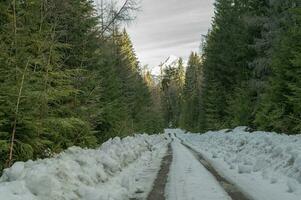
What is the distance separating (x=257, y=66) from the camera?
3122 centimetres

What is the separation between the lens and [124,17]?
75.7 feet

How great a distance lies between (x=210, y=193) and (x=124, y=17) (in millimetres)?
15795

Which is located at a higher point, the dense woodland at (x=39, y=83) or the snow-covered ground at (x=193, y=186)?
the dense woodland at (x=39, y=83)

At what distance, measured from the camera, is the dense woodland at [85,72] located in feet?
36.4

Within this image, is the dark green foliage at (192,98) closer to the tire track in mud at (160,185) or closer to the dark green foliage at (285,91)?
the dark green foliage at (285,91)

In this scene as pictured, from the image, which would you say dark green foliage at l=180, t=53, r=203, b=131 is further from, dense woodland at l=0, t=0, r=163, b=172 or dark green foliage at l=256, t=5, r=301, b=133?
dense woodland at l=0, t=0, r=163, b=172

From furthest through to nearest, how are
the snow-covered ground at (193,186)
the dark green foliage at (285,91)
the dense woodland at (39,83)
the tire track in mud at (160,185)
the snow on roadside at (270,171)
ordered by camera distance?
the dark green foliage at (285,91) → the dense woodland at (39,83) → the snow on roadside at (270,171) → the tire track in mud at (160,185) → the snow-covered ground at (193,186)

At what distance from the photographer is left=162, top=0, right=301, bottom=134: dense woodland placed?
21297mm

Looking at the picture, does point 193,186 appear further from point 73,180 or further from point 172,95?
point 172,95

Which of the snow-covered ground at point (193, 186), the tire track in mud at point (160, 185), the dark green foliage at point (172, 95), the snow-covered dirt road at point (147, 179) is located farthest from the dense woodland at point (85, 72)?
the dark green foliage at point (172, 95)

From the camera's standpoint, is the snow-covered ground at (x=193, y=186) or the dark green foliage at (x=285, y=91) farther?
the dark green foliage at (x=285, y=91)

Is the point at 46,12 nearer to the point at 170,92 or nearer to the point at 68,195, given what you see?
the point at 68,195

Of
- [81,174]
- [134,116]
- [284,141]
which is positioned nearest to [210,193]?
[81,174]

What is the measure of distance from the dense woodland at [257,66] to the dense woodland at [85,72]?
0.08m
